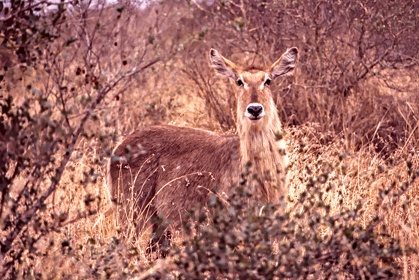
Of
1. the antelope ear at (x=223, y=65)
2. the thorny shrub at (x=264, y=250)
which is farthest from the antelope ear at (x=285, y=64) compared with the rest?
the thorny shrub at (x=264, y=250)

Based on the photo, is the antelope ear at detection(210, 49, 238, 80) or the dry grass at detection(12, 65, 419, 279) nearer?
the dry grass at detection(12, 65, 419, 279)

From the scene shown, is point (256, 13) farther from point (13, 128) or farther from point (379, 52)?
point (13, 128)

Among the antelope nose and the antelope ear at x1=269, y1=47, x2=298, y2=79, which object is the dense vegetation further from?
the antelope ear at x1=269, y1=47, x2=298, y2=79

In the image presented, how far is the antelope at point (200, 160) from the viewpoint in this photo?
6.42 metres

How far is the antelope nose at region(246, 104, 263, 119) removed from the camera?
6.45m

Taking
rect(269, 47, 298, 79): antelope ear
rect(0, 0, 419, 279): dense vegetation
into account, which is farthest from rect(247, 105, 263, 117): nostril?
rect(269, 47, 298, 79): antelope ear

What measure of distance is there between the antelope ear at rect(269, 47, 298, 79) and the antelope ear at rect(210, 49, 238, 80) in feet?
1.06

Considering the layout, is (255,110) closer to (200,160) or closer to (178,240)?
(200,160)

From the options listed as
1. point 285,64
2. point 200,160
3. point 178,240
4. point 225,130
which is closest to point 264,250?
point 178,240

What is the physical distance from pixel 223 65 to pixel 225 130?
2454 millimetres

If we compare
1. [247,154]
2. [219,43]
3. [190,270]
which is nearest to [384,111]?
[219,43]

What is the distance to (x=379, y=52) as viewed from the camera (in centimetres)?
915

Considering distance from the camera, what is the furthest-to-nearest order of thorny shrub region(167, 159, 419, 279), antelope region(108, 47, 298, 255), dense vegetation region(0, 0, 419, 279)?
antelope region(108, 47, 298, 255) < dense vegetation region(0, 0, 419, 279) < thorny shrub region(167, 159, 419, 279)

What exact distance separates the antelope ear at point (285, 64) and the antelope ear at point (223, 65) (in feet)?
1.06
